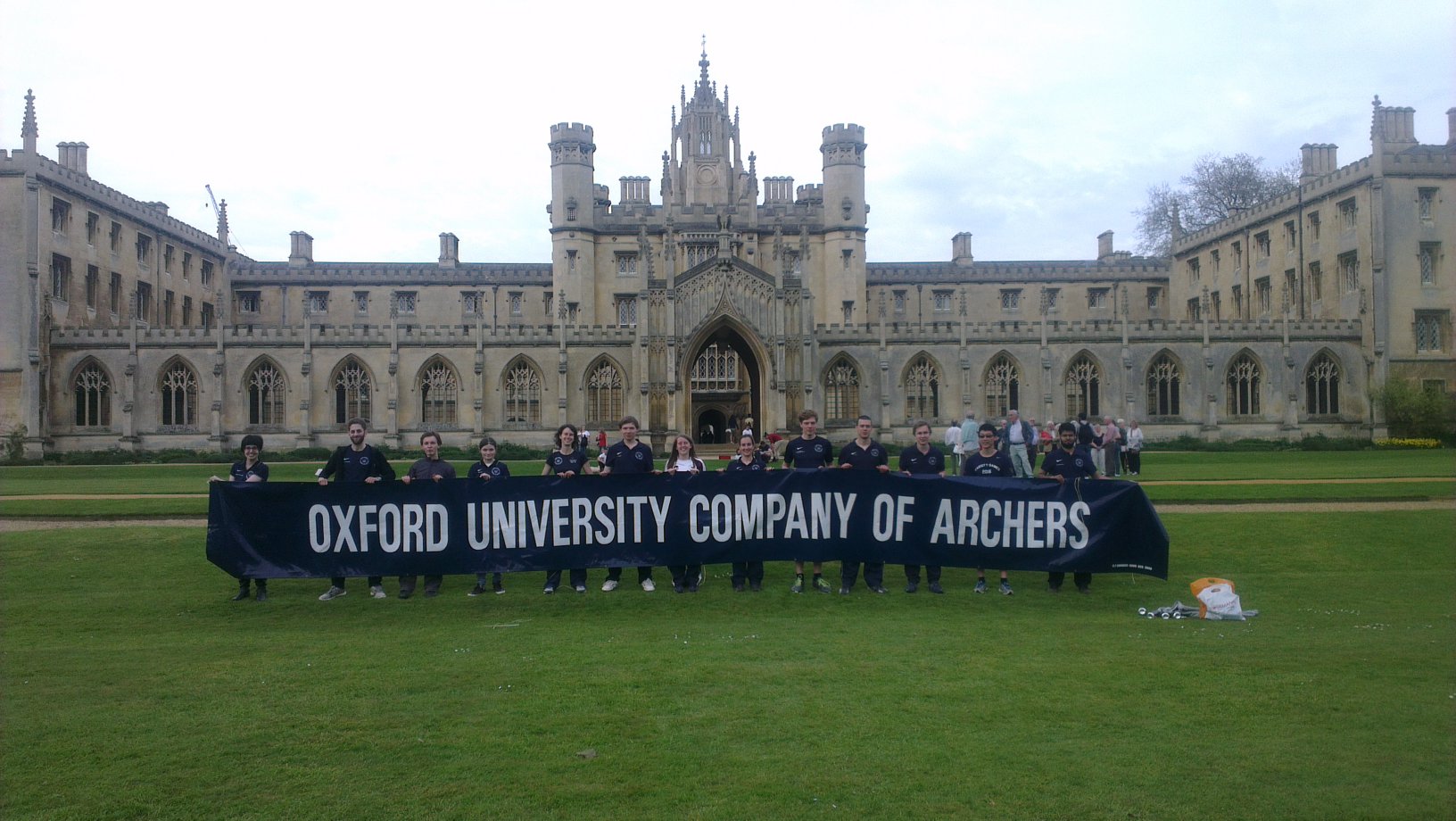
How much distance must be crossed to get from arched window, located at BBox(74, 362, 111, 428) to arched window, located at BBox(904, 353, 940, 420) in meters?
36.0

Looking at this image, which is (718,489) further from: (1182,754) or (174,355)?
(174,355)

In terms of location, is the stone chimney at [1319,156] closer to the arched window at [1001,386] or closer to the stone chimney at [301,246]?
the arched window at [1001,386]

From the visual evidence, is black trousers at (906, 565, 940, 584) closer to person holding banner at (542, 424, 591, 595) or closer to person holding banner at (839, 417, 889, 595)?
person holding banner at (839, 417, 889, 595)

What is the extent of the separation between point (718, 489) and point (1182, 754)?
7077 millimetres

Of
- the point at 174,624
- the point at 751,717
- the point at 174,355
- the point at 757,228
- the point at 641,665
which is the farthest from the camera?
the point at 757,228

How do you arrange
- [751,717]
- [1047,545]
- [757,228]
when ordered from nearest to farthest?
[751,717], [1047,545], [757,228]

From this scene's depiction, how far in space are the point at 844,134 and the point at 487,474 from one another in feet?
158

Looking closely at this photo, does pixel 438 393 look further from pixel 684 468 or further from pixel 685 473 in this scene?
pixel 685 473

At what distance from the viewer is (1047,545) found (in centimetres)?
1262

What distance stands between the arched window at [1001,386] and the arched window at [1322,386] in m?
13.1

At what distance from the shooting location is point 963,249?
6362 cm

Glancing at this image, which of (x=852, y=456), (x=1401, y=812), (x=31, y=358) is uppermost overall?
(x=31, y=358)

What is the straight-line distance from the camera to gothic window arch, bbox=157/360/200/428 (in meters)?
45.2

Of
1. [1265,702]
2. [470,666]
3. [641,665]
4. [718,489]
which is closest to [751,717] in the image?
[641,665]
